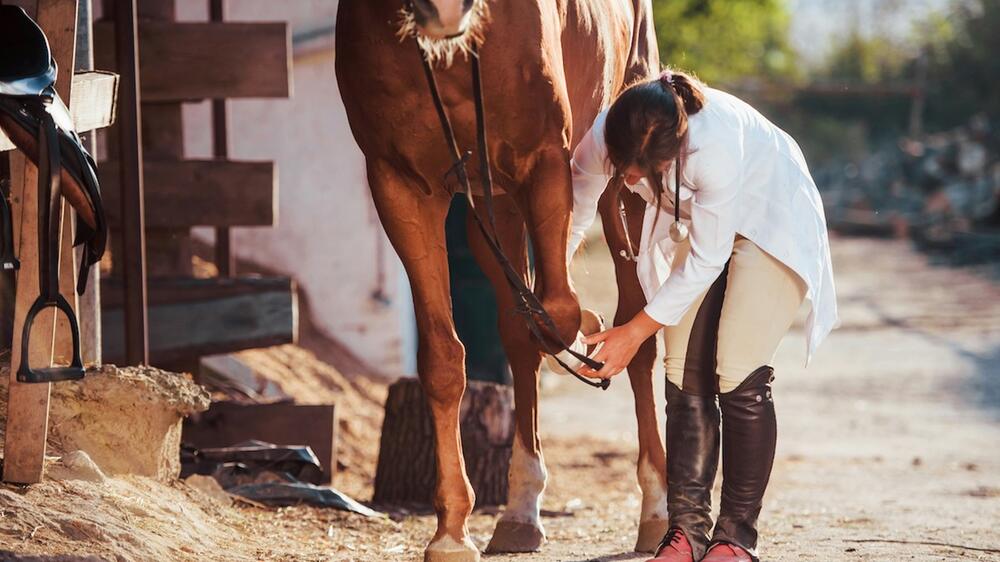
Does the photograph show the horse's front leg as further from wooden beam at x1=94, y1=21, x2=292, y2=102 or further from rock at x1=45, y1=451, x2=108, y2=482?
wooden beam at x1=94, y1=21, x2=292, y2=102

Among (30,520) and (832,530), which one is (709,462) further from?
(30,520)

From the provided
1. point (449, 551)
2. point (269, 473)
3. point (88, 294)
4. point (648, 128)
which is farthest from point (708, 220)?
point (269, 473)

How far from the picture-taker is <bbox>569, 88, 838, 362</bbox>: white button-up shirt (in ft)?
12.5

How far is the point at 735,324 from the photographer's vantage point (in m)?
3.93

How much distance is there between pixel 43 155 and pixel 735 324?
1.97 m

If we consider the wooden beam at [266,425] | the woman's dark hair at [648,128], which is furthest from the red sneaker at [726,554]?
the wooden beam at [266,425]

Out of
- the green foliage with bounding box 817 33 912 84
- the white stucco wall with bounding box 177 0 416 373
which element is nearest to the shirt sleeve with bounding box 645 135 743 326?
the white stucco wall with bounding box 177 0 416 373

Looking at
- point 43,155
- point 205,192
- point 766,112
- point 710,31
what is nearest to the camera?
point 43,155

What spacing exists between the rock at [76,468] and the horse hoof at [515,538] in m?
1.34

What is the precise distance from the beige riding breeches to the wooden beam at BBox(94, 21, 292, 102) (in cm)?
274

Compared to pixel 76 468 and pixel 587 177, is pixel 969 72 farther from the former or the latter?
pixel 76 468

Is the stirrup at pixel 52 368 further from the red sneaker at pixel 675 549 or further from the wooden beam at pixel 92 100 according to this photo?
the red sneaker at pixel 675 549

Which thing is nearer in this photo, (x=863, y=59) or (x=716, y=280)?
(x=716, y=280)

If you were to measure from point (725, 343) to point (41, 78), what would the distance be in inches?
80.6
